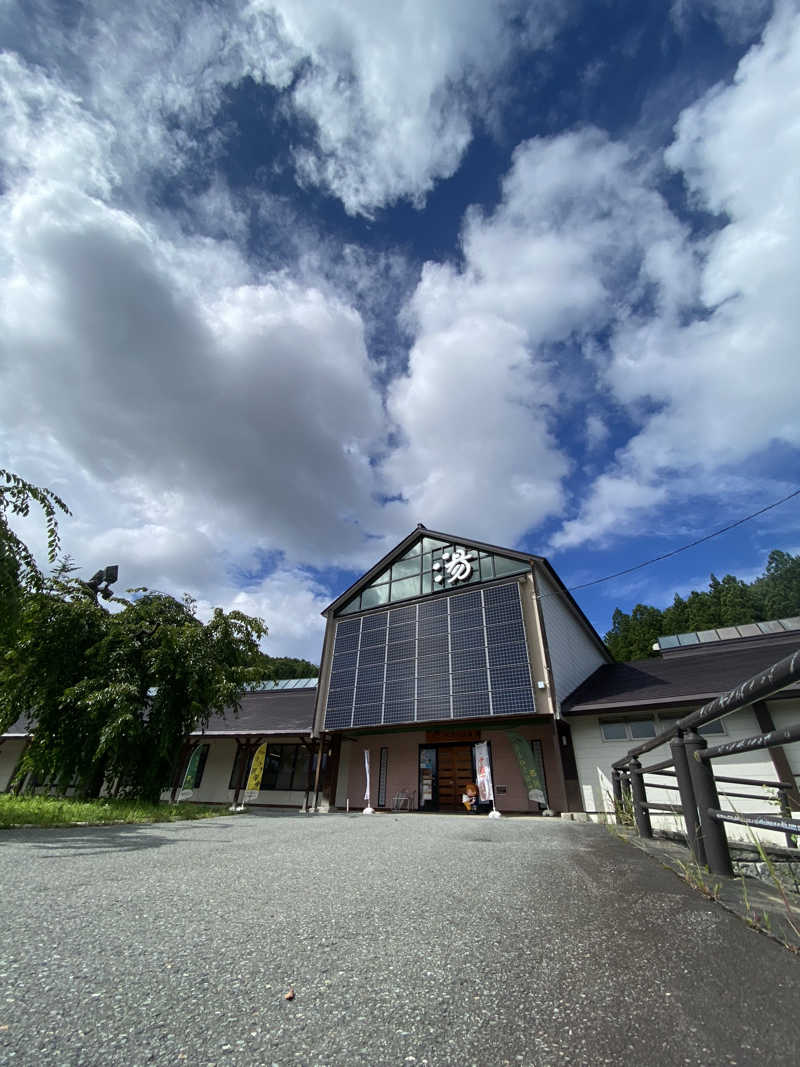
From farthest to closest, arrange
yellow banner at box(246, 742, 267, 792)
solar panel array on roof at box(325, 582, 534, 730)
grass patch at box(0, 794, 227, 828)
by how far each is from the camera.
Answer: yellow banner at box(246, 742, 267, 792) → solar panel array on roof at box(325, 582, 534, 730) → grass patch at box(0, 794, 227, 828)

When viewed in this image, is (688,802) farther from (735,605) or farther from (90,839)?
(735,605)

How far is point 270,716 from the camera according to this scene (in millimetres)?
19016

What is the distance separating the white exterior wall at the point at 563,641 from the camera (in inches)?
541

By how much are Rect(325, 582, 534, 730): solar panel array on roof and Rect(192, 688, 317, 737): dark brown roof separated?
7.63 feet

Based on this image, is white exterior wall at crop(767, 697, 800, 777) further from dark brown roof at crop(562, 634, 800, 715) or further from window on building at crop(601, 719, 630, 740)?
window on building at crop(601, 719, 630, 740)

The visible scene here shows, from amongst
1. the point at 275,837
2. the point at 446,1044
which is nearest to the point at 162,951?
the point at 446,1044

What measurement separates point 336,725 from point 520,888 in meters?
13.7

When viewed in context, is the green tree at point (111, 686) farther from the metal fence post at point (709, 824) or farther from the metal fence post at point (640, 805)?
the metal fence post at point (709, 824)

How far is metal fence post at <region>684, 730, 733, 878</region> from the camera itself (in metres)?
2.41

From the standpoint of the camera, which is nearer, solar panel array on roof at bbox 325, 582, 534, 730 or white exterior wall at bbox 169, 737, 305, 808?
solar panel array on roof at bbox 325, 582, 534, 730

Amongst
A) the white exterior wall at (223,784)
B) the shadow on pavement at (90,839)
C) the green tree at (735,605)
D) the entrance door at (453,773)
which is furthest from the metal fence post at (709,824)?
the green tree at (735,605)

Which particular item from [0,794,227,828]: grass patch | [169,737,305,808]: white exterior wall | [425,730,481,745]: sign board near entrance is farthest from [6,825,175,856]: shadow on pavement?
[169,737,305,808]: white exterior wall

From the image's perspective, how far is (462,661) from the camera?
1407 cm

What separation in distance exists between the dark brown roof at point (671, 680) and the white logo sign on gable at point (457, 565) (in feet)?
16.9
